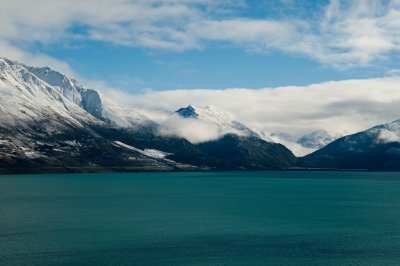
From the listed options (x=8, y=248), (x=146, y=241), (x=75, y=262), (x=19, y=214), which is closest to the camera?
(x=75, y=262)

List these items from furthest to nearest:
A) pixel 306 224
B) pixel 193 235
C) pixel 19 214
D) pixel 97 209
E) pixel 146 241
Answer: pixel 97 209, pixel 19 214, pixel 306 224, pixel 193 235, pixel 146 241

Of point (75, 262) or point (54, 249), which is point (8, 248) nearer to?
point (54, 249)

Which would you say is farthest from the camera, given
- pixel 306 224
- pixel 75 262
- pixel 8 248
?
pixel 306 224

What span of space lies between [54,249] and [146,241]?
22369 millimetres

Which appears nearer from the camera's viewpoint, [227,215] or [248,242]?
[248,242]

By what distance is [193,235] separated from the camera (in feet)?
437

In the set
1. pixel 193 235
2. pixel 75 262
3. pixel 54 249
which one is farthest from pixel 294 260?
pixel 54 249

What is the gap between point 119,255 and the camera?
109438 mm

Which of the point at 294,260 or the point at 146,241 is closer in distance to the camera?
the point at 294,260

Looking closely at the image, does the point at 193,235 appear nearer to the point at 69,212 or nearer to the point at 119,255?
the point at 119,255

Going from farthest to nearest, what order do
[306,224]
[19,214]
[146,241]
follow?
[19,214] → [306,224] → [146,241]

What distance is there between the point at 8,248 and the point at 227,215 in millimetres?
82227

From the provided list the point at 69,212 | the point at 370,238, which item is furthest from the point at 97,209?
the point at 370,238

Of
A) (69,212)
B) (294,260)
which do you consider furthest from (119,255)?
(69,212)
